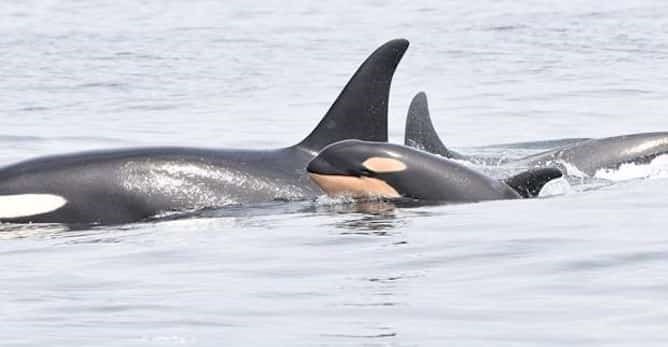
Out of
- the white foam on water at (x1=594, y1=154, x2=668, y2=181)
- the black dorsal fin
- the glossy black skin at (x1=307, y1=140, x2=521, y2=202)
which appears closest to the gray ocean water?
the white foam on water at (x1=594, y1=154, x2=668, y2=181)

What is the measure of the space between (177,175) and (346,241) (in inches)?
71.3

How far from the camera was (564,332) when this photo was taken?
7164 millimetres

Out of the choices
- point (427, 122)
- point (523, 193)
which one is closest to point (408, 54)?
point (427, 122)

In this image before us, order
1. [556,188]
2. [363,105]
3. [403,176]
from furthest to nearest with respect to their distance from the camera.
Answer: [556,188] → [363,105] → [403,176]

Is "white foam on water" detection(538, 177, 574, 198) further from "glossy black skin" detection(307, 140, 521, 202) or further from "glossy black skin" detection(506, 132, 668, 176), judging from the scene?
"glossy black skin" detection(506, 132, 668, 176)

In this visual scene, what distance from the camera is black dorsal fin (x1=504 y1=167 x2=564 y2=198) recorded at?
460 inches

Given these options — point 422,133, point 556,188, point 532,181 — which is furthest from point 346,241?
point 422,133

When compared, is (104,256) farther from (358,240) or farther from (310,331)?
(310,331)

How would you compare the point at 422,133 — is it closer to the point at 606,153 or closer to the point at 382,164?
the point at 606,153

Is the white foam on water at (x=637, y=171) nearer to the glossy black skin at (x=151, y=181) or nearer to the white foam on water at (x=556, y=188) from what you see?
the white foam on water at (x=556, y=188)

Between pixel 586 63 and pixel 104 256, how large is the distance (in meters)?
16.5

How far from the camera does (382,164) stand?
1138 cm

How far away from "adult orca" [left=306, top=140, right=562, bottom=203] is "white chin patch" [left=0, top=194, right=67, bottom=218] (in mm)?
1627

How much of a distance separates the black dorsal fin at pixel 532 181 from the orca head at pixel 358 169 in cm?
82
